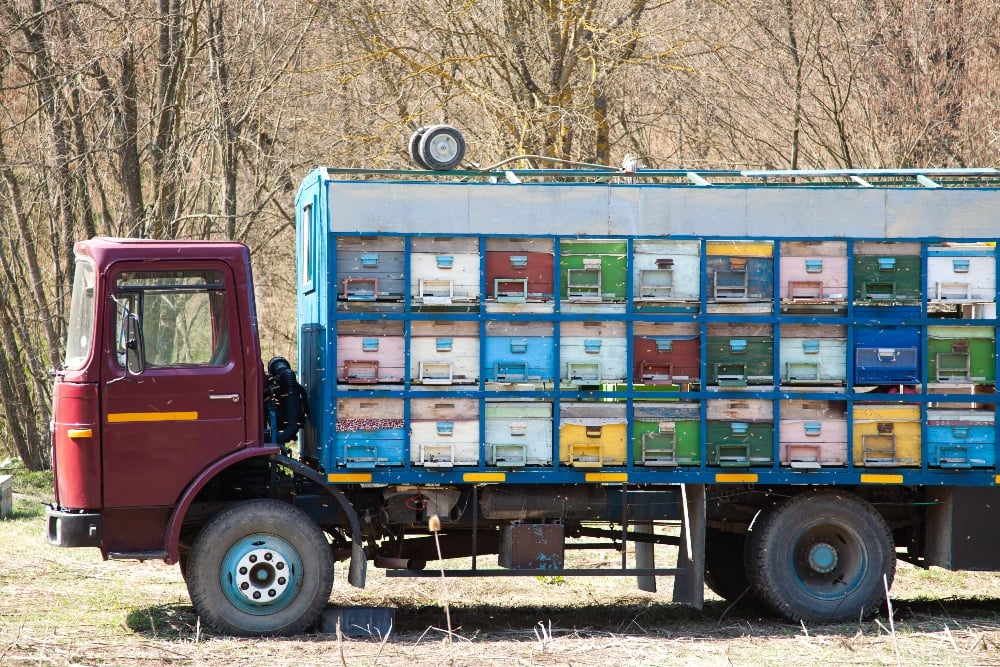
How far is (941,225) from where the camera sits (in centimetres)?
860

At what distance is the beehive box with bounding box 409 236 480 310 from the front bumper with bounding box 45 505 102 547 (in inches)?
104

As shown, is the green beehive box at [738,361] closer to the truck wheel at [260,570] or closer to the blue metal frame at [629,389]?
the blue metal frame at [629,389]

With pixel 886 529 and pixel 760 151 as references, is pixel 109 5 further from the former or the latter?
pixel 886 529

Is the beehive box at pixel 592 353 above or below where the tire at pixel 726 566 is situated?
above

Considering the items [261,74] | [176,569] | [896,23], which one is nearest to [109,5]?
[261,74]

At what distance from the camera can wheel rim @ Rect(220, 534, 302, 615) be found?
806cm

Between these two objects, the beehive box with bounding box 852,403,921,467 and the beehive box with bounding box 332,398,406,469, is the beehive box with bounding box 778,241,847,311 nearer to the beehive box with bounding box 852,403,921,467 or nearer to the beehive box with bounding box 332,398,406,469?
the beehive box with bounding box 852,403,921,467

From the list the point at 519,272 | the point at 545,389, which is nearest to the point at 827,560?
the point at 545,389

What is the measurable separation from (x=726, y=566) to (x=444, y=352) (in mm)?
3351

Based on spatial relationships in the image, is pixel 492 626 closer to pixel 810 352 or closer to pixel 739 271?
pixel 810 352

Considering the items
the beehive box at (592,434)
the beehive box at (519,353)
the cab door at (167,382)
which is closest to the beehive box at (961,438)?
the beehive box at (592,434)

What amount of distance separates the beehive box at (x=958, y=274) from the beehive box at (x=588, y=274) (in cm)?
230

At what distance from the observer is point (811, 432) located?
855 centimetres

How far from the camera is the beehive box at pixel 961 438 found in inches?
338
